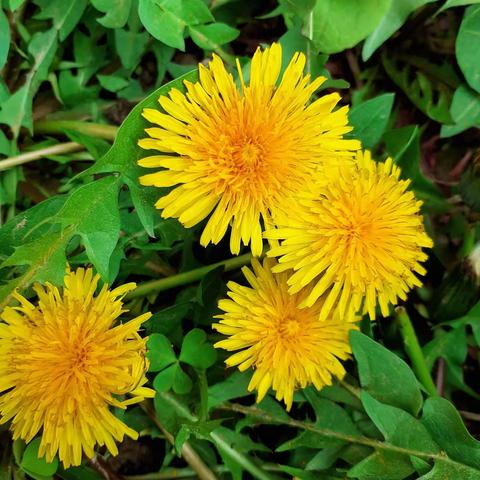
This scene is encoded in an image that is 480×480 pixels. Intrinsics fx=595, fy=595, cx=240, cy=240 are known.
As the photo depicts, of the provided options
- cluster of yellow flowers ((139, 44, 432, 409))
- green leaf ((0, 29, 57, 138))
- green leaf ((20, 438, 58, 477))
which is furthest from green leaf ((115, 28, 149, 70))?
green leaf ((20, 438, 58, 477))

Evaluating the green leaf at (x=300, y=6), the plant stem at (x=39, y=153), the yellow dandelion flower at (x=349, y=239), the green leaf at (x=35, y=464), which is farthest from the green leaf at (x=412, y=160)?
the green leaf at (x=35, y=464)

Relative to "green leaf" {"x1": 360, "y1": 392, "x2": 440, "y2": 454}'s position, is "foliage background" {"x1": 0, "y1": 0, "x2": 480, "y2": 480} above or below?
above

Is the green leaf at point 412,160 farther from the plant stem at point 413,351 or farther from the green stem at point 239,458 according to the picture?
the green stem at point 239,458

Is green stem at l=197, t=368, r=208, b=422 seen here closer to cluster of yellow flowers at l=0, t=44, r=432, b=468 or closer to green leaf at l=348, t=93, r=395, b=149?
cluster of yellow flowers at l=0, t=44, r=432, b=468

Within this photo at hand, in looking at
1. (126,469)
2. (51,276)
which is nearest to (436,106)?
(51,276)

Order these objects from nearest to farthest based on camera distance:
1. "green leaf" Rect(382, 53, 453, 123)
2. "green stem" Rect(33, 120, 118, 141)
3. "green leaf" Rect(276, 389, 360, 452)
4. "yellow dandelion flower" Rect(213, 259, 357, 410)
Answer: "yellow dandelion flower" Rect(213, 259, 357, 410) → "green leaf" Rect(276, 389, 360, 452) → "green stem" Rect(33, 120, 118, 141) → "green leaf" Rect(382, 53, 453, 123)

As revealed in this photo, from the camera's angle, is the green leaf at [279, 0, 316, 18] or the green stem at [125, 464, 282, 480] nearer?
the green leaf at [279, 0, 316, 18]

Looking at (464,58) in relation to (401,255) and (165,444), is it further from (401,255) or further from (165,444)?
(165,444)

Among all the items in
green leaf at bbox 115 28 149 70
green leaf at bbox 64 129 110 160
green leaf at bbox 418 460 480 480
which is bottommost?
green leaf at bbox 418 460 480 480
